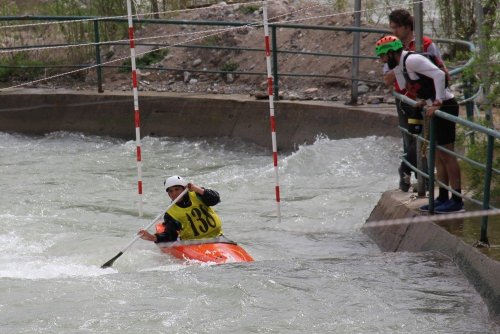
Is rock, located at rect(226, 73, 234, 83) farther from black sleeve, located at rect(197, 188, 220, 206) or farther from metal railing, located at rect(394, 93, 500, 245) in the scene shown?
metal railing, located at rect(394, 93, 500, 245)

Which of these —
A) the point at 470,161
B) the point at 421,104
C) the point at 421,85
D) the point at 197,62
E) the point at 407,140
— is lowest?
the point at 197,62

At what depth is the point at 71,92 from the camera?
710 inches

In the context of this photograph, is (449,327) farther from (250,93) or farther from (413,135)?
(250,93)

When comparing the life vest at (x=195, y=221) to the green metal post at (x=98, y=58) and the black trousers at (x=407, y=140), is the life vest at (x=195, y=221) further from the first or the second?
the green metal post at (x=98, y=58)

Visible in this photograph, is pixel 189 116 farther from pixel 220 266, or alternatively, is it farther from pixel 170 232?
pixel 220 266

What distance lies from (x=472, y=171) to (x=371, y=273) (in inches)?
58.2

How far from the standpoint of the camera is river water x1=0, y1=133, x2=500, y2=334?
7.44 metres

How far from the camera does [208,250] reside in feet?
32.8

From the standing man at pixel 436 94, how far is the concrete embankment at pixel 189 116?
5.24 m

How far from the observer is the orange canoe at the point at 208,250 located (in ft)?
32.0

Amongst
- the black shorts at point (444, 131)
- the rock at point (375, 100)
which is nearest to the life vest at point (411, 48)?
the black shorts at point (444, 131)

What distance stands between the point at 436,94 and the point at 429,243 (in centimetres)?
121

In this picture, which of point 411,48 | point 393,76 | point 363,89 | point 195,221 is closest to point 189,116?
point 363,89

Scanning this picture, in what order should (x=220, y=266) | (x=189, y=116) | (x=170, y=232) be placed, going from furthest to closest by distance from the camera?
1. (x=189, y=116)
2. (x=170, y=232)
3. (x=220, y=266)
